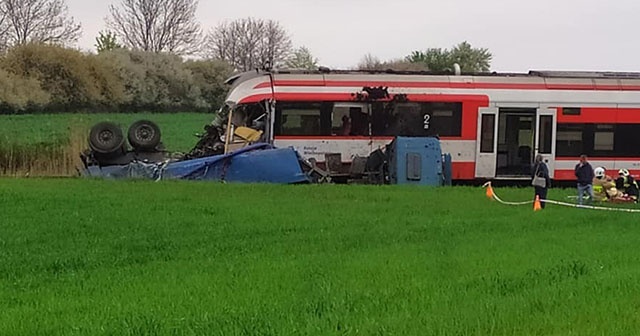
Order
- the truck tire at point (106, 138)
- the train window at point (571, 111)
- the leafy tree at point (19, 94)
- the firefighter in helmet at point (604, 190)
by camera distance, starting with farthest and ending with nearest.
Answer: the leafy tree at point (19, 94) < the train window at point (571, 111) < the truck tire at point (106, 138) < the firefighter in helmet at point (604, 190)

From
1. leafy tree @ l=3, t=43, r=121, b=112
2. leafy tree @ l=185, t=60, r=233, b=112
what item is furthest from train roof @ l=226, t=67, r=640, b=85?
leafy tree @ l=185, t=60, r=233, b=112

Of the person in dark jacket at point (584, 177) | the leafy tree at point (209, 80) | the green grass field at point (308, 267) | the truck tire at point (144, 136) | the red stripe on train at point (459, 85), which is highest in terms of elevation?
the leafy tree at point (209, 80)

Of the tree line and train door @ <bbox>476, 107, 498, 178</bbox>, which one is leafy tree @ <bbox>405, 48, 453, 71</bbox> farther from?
train door @ <bbox>476, 107, 498, 178</bbox>

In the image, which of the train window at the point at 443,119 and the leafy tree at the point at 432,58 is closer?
the train window at the point at 443,119

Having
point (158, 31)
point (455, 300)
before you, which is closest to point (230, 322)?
point (455, 300)

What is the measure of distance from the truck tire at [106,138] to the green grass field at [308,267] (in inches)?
284

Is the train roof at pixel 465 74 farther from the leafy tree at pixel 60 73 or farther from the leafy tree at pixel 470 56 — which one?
the leafy tree at pixel 470 56

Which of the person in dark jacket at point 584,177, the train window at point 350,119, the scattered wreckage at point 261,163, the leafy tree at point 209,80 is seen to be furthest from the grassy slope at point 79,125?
the person in dark jacket at point 584,177

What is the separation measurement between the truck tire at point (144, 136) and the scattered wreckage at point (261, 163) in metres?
0.57

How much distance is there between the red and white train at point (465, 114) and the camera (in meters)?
27.2

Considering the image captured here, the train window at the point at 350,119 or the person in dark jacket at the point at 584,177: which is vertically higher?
the train window at the point at 350,119

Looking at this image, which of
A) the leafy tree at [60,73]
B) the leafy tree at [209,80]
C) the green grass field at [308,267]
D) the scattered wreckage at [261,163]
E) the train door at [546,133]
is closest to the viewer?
the green grass field at [308,267]

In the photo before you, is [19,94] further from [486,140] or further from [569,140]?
[569,140]

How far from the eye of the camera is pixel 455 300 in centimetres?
887
